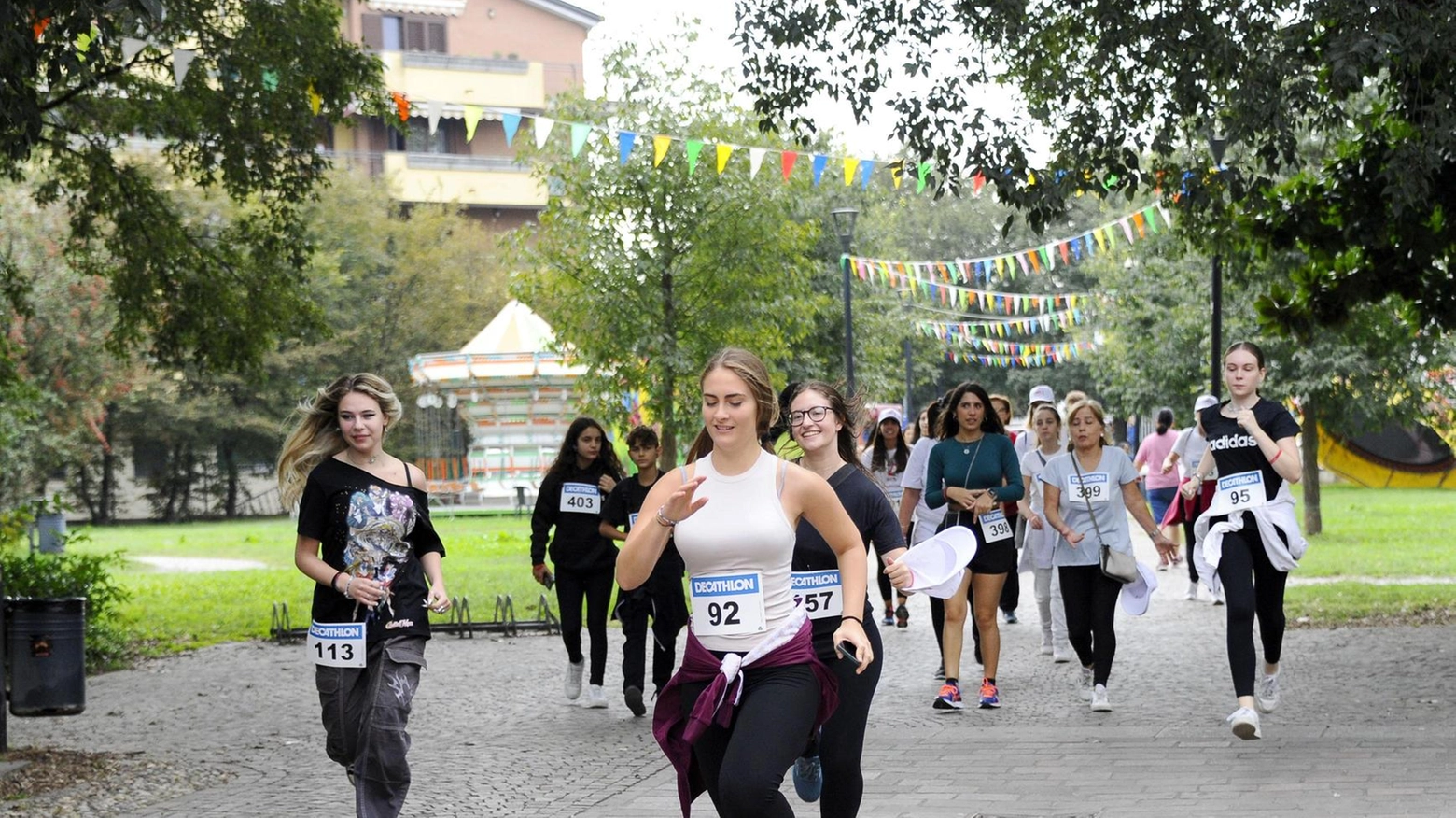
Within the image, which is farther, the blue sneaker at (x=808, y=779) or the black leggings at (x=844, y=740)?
the blue sneaker at (x=808, y=779)

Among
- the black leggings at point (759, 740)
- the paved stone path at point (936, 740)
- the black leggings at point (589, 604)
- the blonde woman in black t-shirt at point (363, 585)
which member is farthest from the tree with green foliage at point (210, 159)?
the black leggings at point (759, 740)

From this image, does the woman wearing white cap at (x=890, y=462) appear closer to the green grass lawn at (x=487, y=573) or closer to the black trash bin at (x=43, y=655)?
the green grass lawn at (x=487, y=573)

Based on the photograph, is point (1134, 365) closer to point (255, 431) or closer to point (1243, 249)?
point (1243, 249)

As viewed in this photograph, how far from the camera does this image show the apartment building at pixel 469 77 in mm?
62438

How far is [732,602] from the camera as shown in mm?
4992

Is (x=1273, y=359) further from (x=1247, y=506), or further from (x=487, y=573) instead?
(x=1247, y=506)

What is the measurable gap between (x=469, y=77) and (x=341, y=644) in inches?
2309

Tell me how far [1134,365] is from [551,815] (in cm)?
3063

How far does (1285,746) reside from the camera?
859cm

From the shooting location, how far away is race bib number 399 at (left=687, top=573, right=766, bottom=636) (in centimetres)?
499

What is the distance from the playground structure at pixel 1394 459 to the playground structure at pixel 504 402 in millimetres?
22127

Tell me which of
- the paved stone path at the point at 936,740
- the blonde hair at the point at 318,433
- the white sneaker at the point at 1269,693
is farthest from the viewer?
the white sneaker at the point at 1269,693

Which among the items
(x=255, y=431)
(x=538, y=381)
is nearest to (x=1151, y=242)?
(x=538, y=381)

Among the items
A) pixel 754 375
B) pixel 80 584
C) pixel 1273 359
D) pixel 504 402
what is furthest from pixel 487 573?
pixel 504 402
